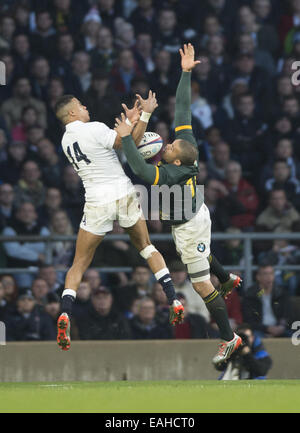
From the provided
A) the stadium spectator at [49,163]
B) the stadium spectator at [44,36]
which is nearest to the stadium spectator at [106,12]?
the stadium spectator at [44,36]

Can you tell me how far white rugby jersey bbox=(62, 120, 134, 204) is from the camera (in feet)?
32.0

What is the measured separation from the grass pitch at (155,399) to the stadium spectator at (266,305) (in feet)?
8.65

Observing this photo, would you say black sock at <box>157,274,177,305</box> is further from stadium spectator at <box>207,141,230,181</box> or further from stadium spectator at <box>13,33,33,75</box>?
stadium spectator at <box>13,33,33,75</box>

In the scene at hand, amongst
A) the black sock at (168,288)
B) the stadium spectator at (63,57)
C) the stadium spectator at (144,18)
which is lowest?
the black sock at (168,288)

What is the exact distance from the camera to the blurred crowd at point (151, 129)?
12.2 meters

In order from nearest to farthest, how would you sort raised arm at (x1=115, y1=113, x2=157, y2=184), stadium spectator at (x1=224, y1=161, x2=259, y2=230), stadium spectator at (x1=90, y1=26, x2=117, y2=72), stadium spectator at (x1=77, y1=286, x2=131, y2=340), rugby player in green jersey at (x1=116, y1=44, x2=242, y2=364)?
raised arm at (x1=115, y1=113, x2=157, y2=184) < rugby player in green jersey at (x1=116, y1=44, x2=242, y2=364) < stadium spectator at (x1=77, y1=286, x2=131, y2=340) < stadium spectator at (x1=224, y1=161, x2=259, y2=230) < stadium spectator at (x1=90, y1=26, x2=117, y2=72)

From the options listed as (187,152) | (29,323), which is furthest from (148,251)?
(29,323)

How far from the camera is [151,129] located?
46.4ft

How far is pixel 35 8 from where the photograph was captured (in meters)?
15.9

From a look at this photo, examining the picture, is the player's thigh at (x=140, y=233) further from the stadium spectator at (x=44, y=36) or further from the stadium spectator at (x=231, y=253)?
the stadium spectator at (x=44, y=36)

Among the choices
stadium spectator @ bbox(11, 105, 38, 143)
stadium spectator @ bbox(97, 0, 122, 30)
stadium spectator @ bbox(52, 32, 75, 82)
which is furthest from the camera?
stadium spectator @ bbox(97, 0, 122, 30)

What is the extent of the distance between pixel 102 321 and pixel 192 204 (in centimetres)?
257

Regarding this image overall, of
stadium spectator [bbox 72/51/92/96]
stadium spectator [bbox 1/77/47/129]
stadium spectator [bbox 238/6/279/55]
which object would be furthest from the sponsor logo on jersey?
stadium spectator [bbox 238/6/279/55]
